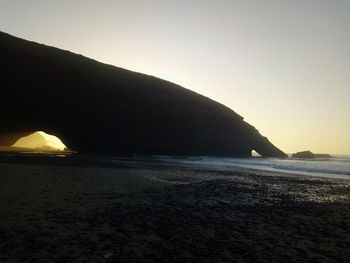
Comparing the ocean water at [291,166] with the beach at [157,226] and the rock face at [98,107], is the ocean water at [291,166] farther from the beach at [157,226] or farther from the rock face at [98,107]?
the beach at [157,226]

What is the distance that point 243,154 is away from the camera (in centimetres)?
9756

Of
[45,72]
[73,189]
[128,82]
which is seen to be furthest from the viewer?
[128,82]

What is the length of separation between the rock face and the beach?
51.4 m

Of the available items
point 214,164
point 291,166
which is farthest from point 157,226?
point 291,166

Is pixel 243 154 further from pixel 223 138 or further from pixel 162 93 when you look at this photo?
pixel 162 93

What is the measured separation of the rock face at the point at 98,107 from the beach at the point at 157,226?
168 feet

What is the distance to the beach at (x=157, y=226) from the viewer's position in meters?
6.45

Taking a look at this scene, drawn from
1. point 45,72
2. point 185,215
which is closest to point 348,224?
point 185,215

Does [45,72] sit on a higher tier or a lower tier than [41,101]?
higher

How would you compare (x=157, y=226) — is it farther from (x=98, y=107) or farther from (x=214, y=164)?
(x=98, y=107)

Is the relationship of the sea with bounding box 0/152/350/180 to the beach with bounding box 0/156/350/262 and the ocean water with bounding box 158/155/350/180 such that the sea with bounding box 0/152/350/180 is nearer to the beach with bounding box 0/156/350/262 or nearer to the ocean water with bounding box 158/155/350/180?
the ocean water with bounding box 158/155/350/180

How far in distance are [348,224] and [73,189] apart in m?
10.3

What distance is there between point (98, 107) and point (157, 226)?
62765 millimetres

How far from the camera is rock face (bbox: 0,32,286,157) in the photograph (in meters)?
60.4
